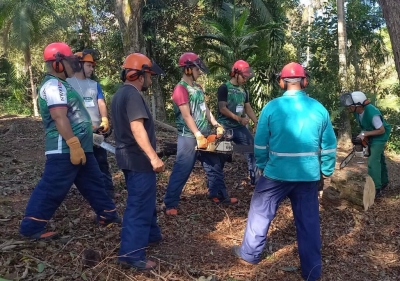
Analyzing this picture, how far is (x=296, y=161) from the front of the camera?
11.6ft

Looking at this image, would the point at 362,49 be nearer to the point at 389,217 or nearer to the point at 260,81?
the point at 260,81

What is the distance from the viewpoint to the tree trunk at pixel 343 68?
1208 centimetres

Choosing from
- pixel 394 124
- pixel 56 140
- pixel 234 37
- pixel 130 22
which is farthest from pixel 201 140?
pixel 394 124

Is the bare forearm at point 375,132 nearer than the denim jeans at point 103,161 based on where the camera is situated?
No

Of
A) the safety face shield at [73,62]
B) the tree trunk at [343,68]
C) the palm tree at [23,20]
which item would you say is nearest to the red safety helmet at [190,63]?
the safety face shield at [73,62]

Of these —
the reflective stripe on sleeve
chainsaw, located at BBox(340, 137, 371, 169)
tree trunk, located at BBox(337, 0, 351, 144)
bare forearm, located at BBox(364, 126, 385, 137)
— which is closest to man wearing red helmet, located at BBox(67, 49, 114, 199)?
the reflective stripe on sleeve

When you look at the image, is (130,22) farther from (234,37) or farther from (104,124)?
(104,124)

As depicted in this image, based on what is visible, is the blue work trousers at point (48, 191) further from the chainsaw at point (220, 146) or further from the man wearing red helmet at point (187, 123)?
the chainsaw at point (220, 146)

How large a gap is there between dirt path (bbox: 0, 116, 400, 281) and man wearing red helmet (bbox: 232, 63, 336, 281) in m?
0.33

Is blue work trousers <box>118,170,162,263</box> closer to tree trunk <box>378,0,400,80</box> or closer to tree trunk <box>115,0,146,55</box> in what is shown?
tree trunk <box>378,0,400,80</box>

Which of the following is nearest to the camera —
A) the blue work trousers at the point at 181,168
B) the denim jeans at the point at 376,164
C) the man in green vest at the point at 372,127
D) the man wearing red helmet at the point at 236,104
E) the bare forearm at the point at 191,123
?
the bare forearm at the point at 191,123

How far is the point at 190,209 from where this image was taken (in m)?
5.38

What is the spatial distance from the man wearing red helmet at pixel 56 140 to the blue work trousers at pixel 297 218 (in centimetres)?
168

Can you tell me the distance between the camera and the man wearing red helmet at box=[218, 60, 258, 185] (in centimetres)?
580
